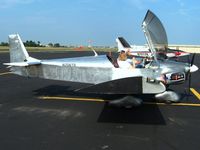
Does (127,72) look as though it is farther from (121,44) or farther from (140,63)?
(121,44)

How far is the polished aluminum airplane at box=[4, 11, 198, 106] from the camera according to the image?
6359 millimetres

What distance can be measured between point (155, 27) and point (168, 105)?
98.5 inches

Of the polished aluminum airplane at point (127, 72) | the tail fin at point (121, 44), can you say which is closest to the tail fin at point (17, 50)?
the polished aluminum airplane at point (127, 72)

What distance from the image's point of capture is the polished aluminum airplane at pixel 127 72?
636 cm

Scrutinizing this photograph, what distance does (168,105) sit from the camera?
8.30 m

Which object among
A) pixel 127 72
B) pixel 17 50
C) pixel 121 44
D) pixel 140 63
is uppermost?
pixel 121 44

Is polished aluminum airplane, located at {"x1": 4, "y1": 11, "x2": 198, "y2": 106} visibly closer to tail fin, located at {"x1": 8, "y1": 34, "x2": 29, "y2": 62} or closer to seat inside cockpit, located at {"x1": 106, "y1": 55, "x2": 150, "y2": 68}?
A: seat inside cockpit, located at {"x1": 106, "y1": 55, "x2": 150, "y2": 68}

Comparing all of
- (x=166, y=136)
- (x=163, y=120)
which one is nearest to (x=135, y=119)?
(x=163, y=120)

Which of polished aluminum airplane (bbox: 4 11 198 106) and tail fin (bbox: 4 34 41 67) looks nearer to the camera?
polished aluminum airplane (bbox: 4 11 198 106)

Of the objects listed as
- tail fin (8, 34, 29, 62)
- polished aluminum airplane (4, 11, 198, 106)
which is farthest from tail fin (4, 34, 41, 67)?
polished aluminum airplane (4, 11, 198, 106)

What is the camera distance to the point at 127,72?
7.70m

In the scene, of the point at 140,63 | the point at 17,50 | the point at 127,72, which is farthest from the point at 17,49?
the point at 140,63

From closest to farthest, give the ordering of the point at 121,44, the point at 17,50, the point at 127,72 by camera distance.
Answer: the point at 127,72 → the point at 17,50 → the point at 121,44

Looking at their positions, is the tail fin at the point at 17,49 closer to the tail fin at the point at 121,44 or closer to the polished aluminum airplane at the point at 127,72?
the polished aluminum airplane at the point at 127,72
